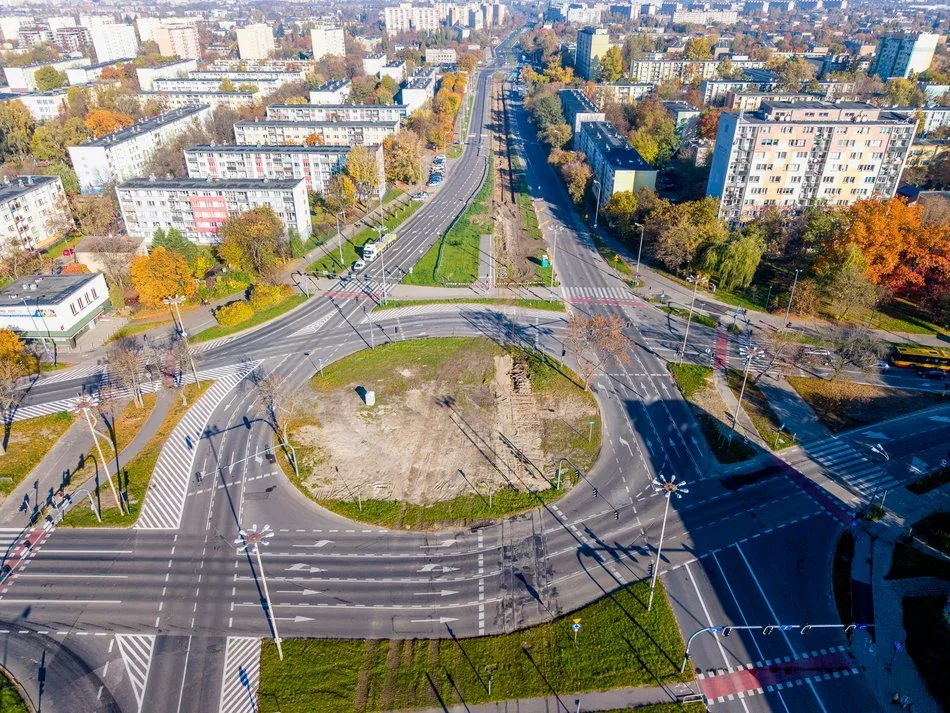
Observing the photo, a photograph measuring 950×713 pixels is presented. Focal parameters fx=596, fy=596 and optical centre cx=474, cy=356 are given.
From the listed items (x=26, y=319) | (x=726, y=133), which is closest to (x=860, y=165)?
(x=726, y=133)

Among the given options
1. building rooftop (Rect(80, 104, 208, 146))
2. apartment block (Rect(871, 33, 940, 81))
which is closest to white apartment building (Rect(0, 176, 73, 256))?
building rooftop (Rect(80, 104, 208, 146))

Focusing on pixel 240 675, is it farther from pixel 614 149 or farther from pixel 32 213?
pixel 614 149

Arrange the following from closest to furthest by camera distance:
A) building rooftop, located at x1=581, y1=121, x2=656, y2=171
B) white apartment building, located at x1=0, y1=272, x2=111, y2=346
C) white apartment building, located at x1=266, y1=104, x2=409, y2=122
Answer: white apartment building, located at x1=0, y1=272, x2=111, y2=346 < building rooftop, located at x1=581, y1=121, x2=656, y2=171 < white apartment building, located at x1=266, y1=104, x2=409, y2=122

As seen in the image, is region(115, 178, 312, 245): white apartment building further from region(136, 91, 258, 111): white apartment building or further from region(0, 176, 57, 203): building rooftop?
region(136, 91, 258, 111): white apartment building

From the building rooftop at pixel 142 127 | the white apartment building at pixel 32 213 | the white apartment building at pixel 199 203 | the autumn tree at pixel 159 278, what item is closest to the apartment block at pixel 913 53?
the white apartment building at pixel 199 203

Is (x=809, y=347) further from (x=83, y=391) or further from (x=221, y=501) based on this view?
(x=83, y=391)

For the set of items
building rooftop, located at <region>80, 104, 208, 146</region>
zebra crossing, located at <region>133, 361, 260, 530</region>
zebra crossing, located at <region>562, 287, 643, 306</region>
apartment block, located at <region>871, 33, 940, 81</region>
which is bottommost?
zebra crossing, located at <region>133, 361, 260, 530</region>

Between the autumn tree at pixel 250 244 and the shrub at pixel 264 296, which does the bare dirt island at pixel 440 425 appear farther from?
the autumn tree at pixel 250 244
